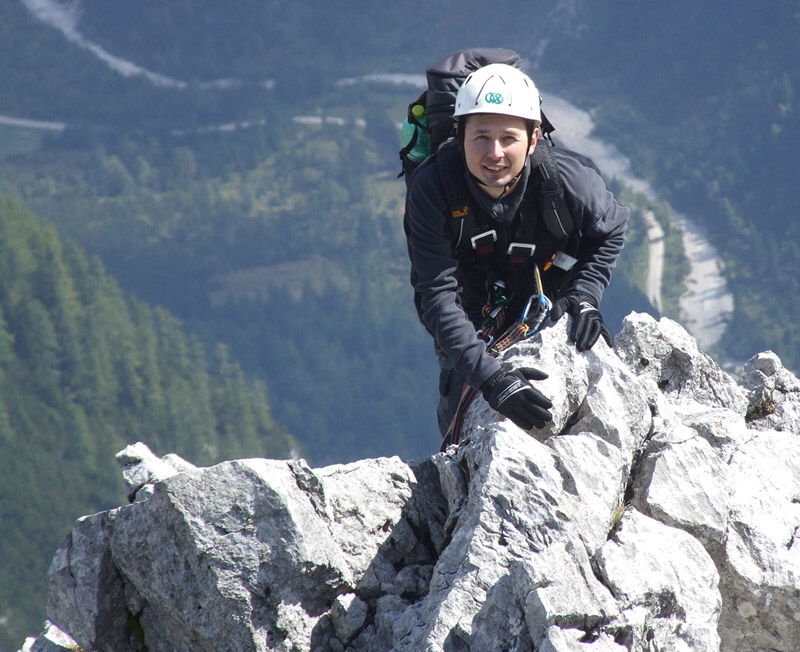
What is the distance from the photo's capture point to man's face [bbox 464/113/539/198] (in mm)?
9289

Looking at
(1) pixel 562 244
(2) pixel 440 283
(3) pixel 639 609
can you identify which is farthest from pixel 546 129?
(3) pixel 639 609

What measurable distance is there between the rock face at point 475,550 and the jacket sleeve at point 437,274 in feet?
2.22

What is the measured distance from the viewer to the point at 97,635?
8.52m

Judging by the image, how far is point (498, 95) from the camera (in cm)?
933

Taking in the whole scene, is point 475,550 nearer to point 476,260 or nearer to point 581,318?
point 581,318

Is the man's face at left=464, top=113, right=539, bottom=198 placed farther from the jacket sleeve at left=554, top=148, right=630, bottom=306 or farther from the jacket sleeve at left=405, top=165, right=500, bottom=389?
the jacket sleeve at left=554, top=148, right=630, bottom=306

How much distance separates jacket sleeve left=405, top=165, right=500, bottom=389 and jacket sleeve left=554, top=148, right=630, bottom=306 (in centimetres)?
124

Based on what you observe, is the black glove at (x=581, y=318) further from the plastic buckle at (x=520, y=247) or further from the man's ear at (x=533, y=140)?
the man's ear at (x=533, y=140)

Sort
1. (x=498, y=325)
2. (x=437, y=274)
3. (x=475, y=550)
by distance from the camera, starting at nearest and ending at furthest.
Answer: (x=475, y=550)
(x=437, y=274)
(x=498, y=325)

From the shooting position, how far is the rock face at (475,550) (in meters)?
7.57

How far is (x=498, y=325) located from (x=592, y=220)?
153cm

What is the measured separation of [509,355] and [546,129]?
2.23 m

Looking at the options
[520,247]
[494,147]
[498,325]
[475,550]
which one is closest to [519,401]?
[475,550]

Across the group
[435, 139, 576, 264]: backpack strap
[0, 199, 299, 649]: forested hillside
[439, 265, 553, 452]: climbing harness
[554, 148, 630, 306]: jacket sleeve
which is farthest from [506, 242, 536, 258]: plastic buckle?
[0, 199, 299, 649]: forested hillside
